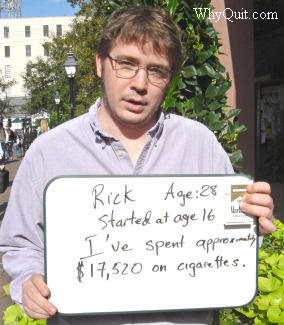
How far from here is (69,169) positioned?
4.71 ft

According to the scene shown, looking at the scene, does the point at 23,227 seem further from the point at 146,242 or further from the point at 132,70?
the point at 132,70

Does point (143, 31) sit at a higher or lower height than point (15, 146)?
lower

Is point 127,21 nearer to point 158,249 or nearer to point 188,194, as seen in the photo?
point 188,194

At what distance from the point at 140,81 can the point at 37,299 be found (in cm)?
80

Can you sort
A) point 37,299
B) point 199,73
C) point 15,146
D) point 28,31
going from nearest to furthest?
point 37,299
point 199,73
point 15,146
point 28,31

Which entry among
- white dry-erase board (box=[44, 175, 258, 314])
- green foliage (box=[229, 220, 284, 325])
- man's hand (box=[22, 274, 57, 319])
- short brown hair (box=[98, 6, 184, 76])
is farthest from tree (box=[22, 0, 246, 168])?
man's hand (box=[22, 274, 57, 319])

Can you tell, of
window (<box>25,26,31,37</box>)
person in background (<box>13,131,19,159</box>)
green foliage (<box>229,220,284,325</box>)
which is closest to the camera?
green foliage (<box>229,220,284,325</box>)

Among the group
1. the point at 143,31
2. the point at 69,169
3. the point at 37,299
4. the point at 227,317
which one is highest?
the point at 143,31

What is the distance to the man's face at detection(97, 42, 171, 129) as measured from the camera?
1.43 m

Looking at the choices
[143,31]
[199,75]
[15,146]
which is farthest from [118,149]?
[15,146]

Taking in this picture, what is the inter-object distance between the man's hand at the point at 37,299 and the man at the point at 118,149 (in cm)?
2

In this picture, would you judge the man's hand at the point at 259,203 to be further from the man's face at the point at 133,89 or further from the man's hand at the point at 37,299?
the man's hand at the point at 37,299

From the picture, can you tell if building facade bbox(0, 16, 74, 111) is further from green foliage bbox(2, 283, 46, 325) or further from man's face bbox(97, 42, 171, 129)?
man's face bbox(97, 42, 171, 129)

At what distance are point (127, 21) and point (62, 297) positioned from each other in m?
0.98
